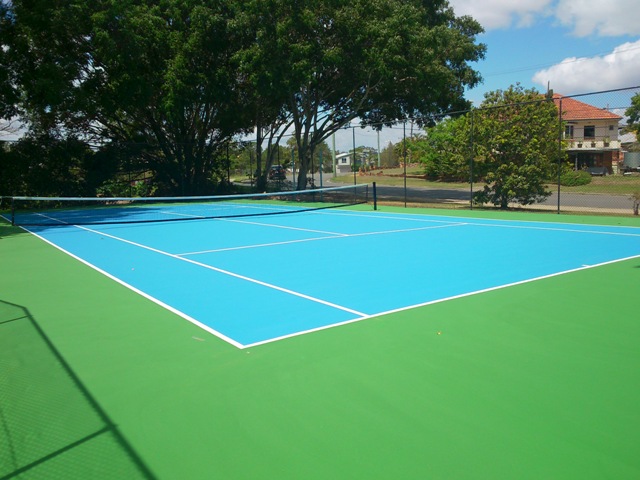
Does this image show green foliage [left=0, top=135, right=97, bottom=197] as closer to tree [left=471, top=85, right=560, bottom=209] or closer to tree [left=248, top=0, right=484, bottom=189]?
tree [left=248, top=0, right=484, bottom=189]

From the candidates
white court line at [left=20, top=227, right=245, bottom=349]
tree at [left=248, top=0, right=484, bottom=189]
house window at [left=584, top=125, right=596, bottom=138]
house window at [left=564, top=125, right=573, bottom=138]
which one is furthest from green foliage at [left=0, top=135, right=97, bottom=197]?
house window at [left=584, top=125, right=596, bottom=138]

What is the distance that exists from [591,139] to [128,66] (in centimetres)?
3057

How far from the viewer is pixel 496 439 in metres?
3.25

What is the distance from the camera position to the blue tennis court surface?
20.7 ft

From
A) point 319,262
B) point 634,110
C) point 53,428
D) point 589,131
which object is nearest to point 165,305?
point 53,428

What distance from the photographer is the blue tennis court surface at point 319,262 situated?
630 centimetres

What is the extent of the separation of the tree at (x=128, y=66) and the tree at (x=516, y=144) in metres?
13.3

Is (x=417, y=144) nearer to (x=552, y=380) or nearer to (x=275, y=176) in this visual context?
(x=275, y=176)

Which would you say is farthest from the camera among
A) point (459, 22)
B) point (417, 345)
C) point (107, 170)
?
point (459, 22)

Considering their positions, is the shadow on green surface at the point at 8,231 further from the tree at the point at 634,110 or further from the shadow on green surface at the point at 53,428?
the tree at the point at 634,110

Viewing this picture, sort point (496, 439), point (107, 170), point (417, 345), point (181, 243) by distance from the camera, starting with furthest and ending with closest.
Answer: point (107, 170), point (181, 243), point (417, 345), point (496, 439)

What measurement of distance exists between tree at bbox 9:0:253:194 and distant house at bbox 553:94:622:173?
20.5 meters

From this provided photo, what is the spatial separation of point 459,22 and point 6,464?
128 feet

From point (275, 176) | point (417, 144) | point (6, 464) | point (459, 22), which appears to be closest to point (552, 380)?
point (6, 464)
